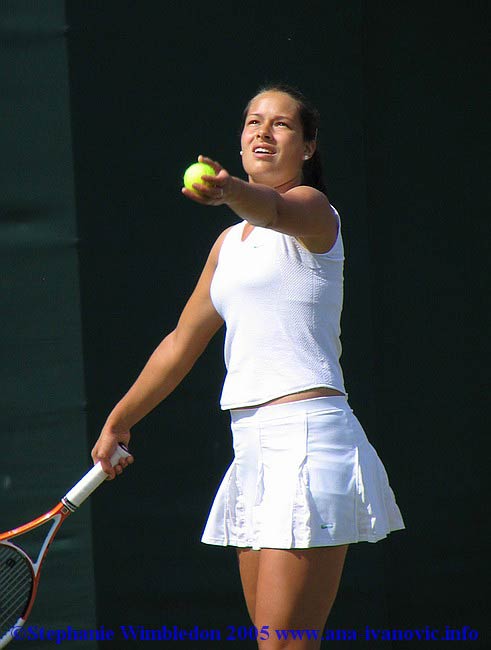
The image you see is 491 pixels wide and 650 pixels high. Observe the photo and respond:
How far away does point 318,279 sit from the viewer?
8.00ft

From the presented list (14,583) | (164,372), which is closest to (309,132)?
(164,372)

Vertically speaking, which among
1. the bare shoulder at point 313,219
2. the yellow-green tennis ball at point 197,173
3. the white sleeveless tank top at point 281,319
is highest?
the yellow-green tennis ball at point 197,173

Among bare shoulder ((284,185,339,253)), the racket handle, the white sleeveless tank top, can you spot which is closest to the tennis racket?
the racket handle

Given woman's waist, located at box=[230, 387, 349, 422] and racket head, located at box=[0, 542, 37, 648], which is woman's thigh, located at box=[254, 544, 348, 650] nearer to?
woman's waist, located at box=[230, 387, 349, 422]

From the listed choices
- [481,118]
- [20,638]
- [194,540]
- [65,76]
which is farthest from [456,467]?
[65,76]

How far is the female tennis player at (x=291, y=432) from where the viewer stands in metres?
2.34

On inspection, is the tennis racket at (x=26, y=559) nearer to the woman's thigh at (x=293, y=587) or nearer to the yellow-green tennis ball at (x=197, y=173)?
the woman's thigh at (x=293, y=587)

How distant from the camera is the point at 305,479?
2359 millimetres

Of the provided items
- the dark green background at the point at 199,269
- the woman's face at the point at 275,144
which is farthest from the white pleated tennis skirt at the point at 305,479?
the dark green background at the point at 199,269

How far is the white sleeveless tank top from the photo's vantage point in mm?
2414

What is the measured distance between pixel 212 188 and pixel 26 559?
1216 millimetres

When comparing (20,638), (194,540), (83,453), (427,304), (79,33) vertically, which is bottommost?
(20,638)

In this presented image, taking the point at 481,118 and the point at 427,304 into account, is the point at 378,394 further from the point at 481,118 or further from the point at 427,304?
the point at 481,118

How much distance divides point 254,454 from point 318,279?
41cm
